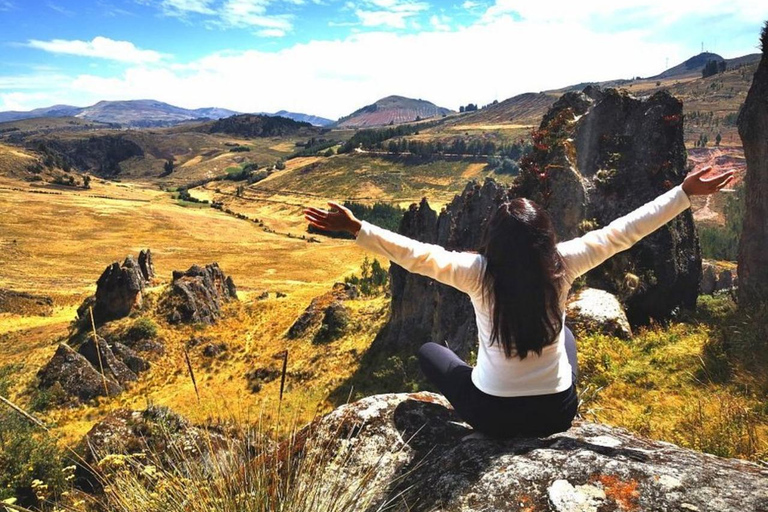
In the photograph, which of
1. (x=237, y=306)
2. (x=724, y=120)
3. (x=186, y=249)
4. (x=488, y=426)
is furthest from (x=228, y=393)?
(x=724, y=120)

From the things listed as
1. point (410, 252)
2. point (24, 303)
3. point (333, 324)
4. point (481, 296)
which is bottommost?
point (24, 303)

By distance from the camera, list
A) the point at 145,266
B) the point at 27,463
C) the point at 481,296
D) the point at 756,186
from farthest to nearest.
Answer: the point at 145,266 → the point at 756,186 → the point at 27,463 → the point at 481,296

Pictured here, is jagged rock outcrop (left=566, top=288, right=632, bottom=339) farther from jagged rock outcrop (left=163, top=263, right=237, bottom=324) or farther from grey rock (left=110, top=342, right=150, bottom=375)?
jagged rock outcrop (left=163, top=263, right=237, bottom=324)

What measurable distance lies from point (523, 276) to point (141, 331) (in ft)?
108

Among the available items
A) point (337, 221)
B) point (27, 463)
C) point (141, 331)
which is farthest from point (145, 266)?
point (337, 221)

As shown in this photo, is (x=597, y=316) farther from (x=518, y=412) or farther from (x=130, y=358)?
(x=130, y=358)

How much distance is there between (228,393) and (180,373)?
5453mm

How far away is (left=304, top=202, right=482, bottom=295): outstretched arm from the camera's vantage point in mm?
3820

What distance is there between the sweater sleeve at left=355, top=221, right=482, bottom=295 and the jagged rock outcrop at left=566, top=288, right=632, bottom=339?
6602mm

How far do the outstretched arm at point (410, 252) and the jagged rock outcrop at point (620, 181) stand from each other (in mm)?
8201

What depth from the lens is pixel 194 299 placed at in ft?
115

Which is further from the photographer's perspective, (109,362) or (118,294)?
(118,294)

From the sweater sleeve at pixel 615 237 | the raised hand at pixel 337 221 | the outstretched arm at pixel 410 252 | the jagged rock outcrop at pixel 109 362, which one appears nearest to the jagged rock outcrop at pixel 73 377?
the jagged rock outcrop at pixel 109 362

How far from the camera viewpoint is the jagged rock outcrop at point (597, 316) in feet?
31.5
